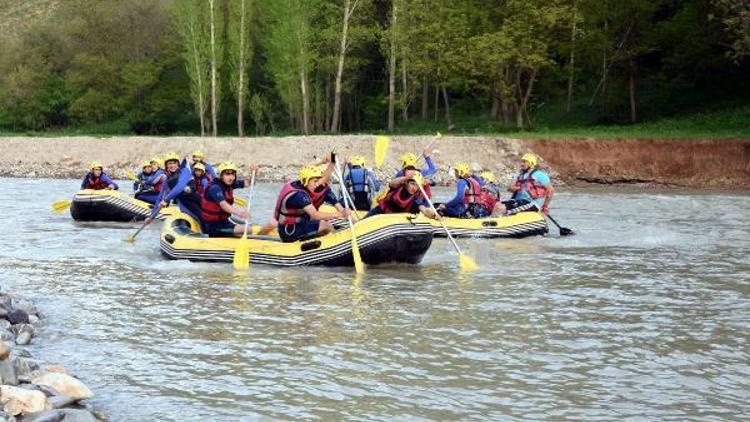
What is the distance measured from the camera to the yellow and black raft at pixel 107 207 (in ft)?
60.3

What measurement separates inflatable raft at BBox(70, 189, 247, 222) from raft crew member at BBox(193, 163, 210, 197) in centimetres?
327

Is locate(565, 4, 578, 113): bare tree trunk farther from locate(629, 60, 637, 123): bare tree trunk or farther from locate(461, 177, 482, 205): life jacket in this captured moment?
locate(461, 177, 482, 205): life jacket

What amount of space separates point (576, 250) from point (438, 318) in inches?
232

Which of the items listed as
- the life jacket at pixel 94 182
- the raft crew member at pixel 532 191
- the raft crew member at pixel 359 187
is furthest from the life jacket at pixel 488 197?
the life jacket at pixel 94 182

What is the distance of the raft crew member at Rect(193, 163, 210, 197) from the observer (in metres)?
14.6

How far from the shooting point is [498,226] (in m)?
16.0

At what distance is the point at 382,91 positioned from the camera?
5069 centimetres

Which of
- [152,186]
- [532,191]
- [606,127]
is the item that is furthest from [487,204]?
[606,127]

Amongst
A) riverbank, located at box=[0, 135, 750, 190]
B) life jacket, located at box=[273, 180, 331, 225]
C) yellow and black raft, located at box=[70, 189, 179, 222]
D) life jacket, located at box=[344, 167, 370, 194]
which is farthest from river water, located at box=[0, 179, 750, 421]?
riverbank, located at box=[0, 135, 750, 190]

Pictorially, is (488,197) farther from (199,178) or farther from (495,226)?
(199,178)

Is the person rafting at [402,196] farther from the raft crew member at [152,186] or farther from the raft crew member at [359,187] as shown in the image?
the raft crew member at [152,186]

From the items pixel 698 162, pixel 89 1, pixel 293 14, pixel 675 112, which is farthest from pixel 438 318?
pixel 89 1

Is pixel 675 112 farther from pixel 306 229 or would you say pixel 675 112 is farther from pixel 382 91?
pixel 306 229

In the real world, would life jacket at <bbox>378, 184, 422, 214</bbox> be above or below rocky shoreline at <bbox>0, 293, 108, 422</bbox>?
above
